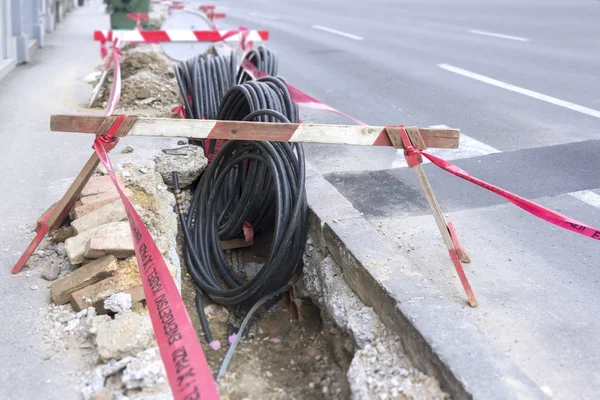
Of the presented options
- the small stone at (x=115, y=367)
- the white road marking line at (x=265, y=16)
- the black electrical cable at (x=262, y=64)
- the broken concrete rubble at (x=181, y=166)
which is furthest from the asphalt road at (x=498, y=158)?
the white road marking line at (x=265, y=16)

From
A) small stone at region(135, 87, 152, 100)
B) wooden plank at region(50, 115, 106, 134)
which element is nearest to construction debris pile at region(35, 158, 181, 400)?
wooden plank at region(50, 115, 106, 134)

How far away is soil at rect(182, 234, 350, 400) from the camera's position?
3262 millimetres

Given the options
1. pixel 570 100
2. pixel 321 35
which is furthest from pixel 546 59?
pixel 321 35

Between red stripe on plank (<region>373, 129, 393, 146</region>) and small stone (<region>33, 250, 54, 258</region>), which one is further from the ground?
red stripe on plank (<region>373, 129, 393, 146</region>)

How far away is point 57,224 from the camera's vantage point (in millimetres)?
3938

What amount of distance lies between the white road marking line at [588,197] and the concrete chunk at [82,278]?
3.59 m

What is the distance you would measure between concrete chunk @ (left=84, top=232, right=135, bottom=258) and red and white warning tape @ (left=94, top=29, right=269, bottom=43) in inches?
242

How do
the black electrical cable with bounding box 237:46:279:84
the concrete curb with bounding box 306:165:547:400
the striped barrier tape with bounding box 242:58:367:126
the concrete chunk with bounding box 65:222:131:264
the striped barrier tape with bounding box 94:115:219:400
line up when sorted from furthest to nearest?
the black electrical cable with bounding box 237:46:279:84
the striped barrier tape with bounding box 242:58:367:126
the concrete chunk with bounding box 65:222:131:264
the concrete curb with bounding box 306:165:547:400
the striped barrier tape with bounding box 94:115:219:400

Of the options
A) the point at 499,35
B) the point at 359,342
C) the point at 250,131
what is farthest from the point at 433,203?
the point at 499,35

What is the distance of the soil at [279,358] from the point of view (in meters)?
3.26

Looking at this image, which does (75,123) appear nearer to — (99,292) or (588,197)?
(99,292)

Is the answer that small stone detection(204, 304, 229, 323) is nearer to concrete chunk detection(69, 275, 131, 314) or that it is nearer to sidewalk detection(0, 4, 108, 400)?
concrete chunk detection(69, 275, 131, 314)

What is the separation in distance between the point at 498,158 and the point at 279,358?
323 centimetres

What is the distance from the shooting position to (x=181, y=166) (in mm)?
5031
